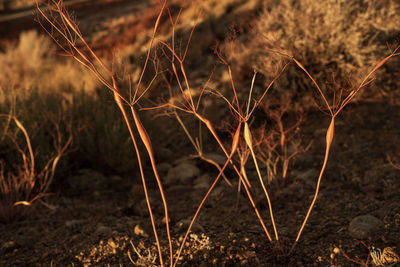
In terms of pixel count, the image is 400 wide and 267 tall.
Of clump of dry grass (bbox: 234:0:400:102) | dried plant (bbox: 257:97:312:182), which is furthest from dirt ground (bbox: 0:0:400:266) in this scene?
clump of dry grass (bbox: 234:0:400:102)

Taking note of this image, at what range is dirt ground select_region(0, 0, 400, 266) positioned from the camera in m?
2.72

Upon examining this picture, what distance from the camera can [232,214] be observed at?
3.62 m

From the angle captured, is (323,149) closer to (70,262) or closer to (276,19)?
(276,19)

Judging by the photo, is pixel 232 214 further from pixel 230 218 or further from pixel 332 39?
pixel 332 39

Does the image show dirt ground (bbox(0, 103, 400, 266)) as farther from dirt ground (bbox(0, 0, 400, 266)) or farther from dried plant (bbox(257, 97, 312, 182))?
dried plant (bbox(257, 97, 312, 182))

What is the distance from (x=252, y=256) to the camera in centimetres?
257

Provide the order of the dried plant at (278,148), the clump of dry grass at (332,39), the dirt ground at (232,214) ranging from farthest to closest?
the clump of dry grass at (332,39)
the dried plant at (278,148)
the dirt ground at (232,214)

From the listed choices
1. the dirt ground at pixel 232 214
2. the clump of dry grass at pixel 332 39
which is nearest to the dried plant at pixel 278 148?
the dirt ground at pixel 232 214

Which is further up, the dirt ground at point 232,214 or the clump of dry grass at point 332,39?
the clump of dry grass at point 332,39

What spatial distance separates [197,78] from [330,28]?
377 cm

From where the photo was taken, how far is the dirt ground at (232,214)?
2721 mm

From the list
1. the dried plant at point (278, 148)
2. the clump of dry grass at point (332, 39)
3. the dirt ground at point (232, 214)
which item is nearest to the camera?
the dirt ground at point (232, 214)

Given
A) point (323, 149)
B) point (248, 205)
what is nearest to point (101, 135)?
point (248, 205)

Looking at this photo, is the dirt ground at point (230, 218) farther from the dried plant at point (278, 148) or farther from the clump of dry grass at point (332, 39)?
the clump of dry grass at point (332, 39)
